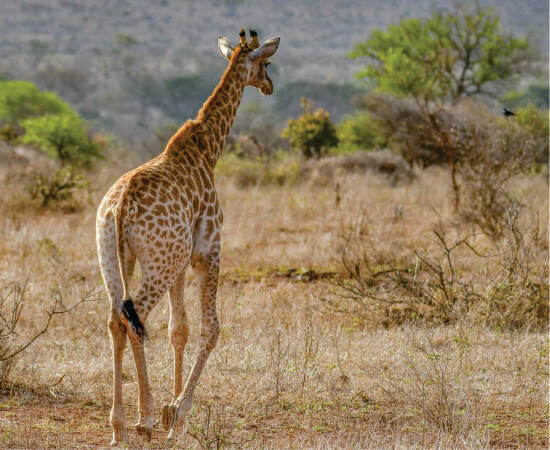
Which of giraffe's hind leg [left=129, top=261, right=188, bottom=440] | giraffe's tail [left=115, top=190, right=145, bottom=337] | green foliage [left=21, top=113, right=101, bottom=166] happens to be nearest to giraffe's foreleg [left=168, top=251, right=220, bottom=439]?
giraffe's hind leg [left=129, top=261, right=188, bottom=440]

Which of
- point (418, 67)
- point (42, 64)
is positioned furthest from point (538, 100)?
point (42, 64)

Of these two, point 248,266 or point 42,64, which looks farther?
point 42,64

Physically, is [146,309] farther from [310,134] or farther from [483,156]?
[310,134]

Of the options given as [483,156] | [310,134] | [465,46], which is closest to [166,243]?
[483,156]

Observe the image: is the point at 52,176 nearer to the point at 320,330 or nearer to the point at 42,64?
the point at 320,330

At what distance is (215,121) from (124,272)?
1657 millimetres

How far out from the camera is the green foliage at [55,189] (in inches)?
482

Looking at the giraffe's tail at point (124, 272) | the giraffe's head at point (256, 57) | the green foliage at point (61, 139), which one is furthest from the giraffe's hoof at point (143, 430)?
the green foliage at point (61, 139)

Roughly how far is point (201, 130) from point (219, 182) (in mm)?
9699

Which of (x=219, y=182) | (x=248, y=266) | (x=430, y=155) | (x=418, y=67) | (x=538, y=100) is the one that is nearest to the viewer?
(x=248, y=266)

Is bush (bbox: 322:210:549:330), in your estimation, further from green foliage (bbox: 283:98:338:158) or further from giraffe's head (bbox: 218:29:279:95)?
green foliage (bbox: 283:98:338:158)

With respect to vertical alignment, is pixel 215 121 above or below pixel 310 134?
above

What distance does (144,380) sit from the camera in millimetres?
4211

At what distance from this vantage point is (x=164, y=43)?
60.1m
